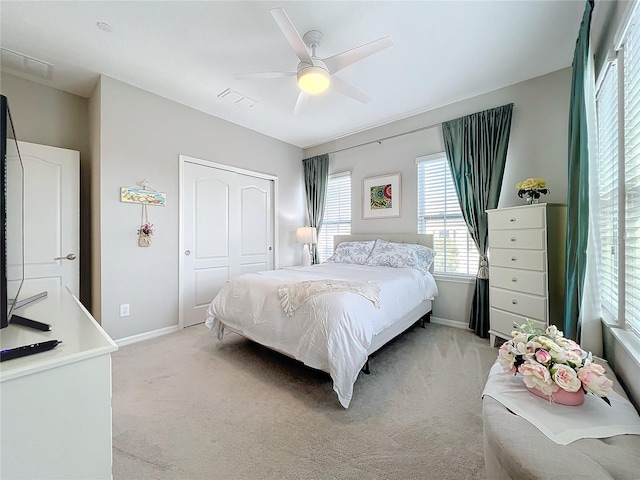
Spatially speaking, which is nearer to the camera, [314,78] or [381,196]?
[314,78]

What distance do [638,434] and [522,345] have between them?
0.39 meters

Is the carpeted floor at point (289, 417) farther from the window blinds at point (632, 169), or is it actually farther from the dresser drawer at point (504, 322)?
the window blinds at point (632, 169)

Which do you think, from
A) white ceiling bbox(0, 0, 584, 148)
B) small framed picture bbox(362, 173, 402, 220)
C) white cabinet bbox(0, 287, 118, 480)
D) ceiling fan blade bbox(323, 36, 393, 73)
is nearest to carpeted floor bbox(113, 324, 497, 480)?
white cabinet bbox(0, 287, 118, 480)

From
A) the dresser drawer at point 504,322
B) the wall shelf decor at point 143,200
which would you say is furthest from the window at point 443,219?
the wall shelf decor at point 143,200

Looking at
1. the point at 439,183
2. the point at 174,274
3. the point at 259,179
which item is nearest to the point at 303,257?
the point at 259,179

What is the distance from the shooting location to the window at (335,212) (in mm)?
4523

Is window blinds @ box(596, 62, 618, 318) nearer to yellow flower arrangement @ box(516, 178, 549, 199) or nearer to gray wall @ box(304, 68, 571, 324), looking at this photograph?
yellow flower arrangement @ box(516, 178, 549, 199)

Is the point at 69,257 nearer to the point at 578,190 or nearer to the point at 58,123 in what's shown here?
the point at 58,123

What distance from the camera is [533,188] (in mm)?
2615

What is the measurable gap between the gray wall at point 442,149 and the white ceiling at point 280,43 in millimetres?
181

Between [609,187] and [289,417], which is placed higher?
[609,187]

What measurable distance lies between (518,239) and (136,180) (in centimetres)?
395

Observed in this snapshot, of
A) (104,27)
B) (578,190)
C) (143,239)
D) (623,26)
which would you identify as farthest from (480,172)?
(143,239)

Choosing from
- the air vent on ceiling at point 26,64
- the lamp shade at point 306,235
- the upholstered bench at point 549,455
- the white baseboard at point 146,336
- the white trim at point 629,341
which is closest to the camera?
the upholstered bench at point 549,455
